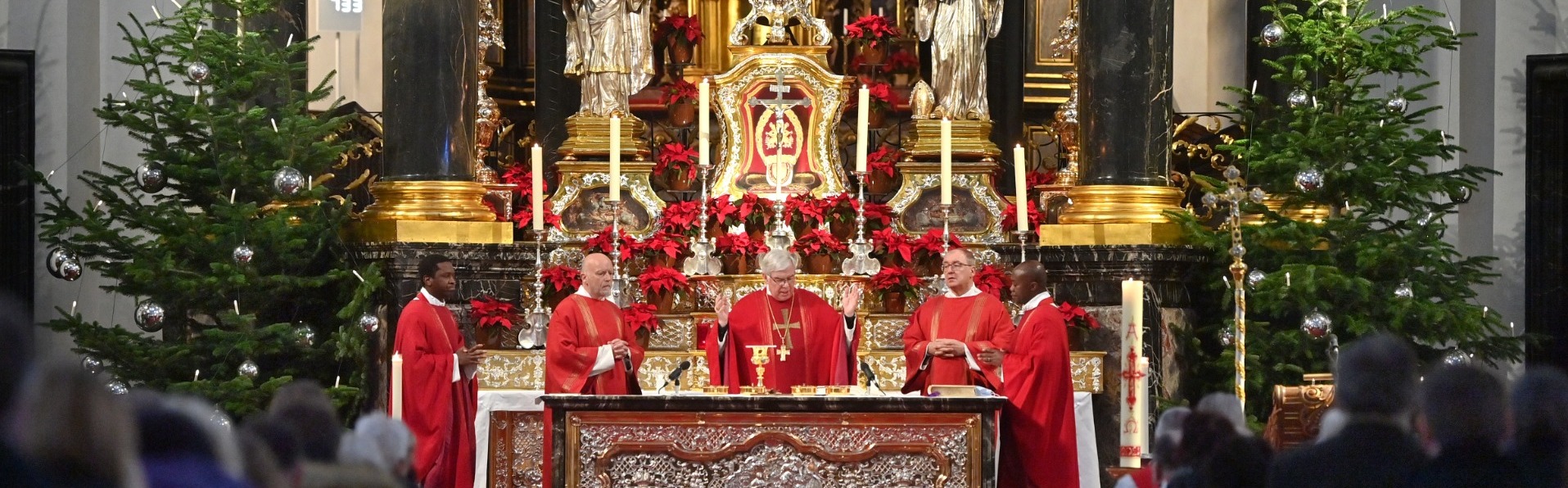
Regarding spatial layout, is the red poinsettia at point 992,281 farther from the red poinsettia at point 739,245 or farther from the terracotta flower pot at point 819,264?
the red poinsettia at point 739,245

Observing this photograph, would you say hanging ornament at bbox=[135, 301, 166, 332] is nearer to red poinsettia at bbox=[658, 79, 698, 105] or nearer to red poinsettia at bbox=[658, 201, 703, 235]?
red poinsettia at bbox=[658, 201, 703, 235]

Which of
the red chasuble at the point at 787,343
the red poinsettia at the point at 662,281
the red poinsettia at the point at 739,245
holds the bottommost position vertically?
the red chasuble at the point at 787,343

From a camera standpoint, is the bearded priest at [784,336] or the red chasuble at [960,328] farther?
the red chasuble at [960,328]

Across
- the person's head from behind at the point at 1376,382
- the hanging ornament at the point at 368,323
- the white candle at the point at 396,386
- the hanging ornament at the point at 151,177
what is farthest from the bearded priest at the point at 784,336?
the person's head from behind at the point at 1376,382

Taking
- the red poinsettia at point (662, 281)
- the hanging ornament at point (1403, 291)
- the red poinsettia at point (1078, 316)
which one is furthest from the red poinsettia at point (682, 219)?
the hanging ornament at point (1403, 291)

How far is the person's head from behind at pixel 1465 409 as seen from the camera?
4.96m

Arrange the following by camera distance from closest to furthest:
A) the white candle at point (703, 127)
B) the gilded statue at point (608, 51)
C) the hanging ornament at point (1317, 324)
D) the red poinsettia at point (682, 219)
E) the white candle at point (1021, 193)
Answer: the white candle at point (1021, 193), the hanging ornament at point (1317, 324), the white candle at point (703, 127), the red poinsettia at point (682, 219), the gilded statue at point (608, 51)

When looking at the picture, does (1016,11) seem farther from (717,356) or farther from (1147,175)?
(717,356)

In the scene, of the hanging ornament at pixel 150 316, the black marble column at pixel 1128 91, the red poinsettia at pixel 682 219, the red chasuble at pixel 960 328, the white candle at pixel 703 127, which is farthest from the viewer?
the black marble column at pixel 1128 91

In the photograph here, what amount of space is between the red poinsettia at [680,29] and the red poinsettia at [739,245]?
2.41 m

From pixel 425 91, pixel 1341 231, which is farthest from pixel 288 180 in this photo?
pixel 1341 231

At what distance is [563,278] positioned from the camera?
40.0 feet

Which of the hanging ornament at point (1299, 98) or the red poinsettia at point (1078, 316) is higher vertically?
the hanging ornament at point (1299, 98)

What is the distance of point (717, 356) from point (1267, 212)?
372 centimetres
